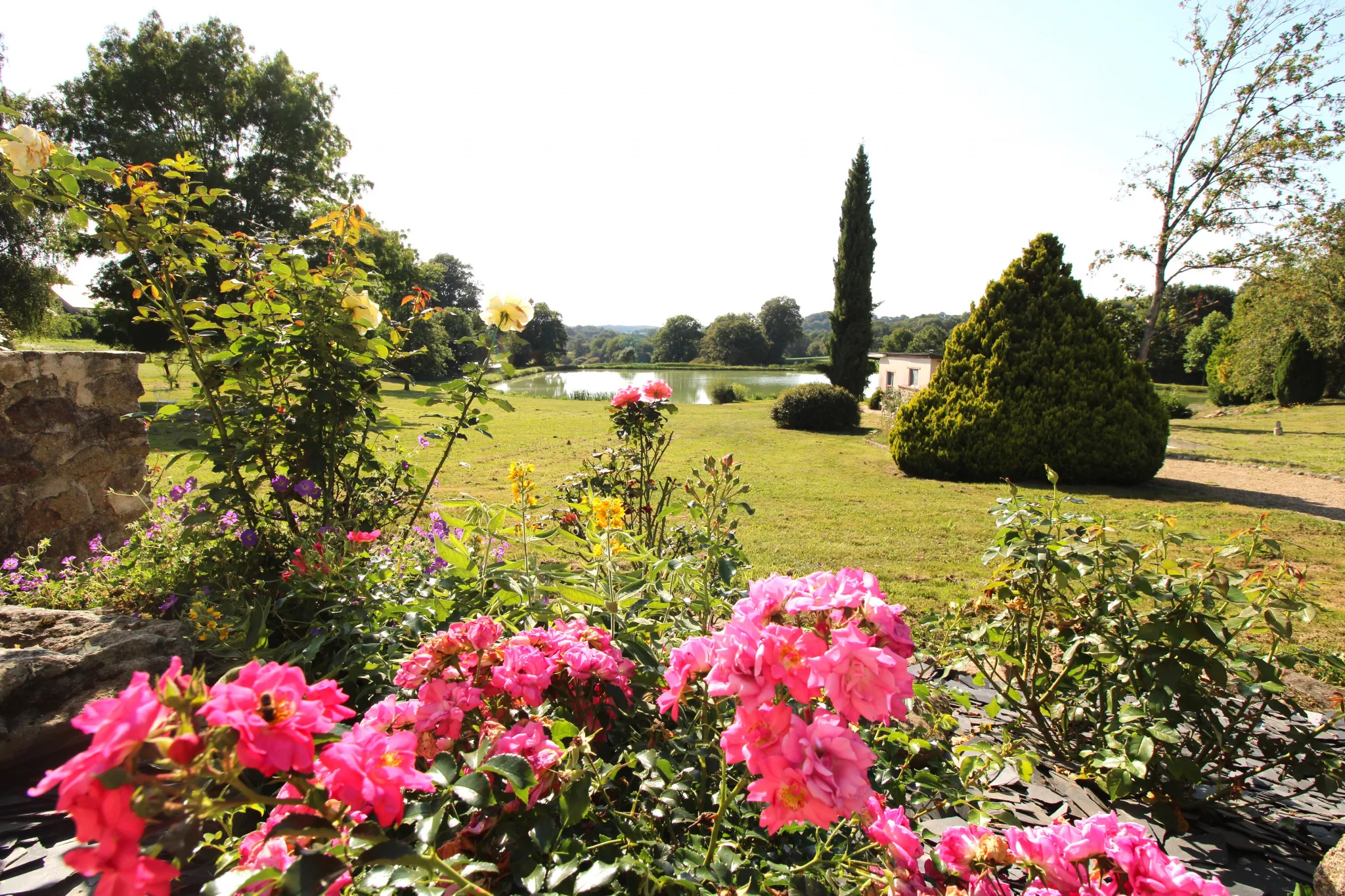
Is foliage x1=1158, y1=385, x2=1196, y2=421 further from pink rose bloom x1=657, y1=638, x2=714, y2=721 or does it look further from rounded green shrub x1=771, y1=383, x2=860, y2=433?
pink rose bloom x1=657, y1=638, x2=714, y2=721

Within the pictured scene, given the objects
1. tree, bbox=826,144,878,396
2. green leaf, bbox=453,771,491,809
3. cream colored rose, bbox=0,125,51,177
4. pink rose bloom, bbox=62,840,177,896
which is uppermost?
tree, bbox=826,144,878,396

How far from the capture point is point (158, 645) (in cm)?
174

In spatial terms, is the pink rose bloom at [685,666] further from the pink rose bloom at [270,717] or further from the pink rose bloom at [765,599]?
the pink rose bloom at [270,717]

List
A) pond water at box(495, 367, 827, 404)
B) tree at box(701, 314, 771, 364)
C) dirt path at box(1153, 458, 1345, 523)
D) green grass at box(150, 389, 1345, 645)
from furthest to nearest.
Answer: tree at box(701, 314, 771, 364), pond water at box(495, 367, 827, 404), dirt path at box(1153, 458, 1345, 523), green grass at box(150, 389, 1345, 645)

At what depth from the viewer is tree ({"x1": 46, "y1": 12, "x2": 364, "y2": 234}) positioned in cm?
1591

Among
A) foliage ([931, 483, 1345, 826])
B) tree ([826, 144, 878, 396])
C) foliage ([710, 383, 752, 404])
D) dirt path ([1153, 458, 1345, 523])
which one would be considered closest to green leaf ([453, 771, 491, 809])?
foliage ([931, 483, 1345, 826])

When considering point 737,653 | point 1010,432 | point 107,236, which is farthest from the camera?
point 1010,432

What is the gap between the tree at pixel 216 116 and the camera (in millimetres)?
15914

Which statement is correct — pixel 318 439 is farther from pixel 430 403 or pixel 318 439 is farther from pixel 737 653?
pixel 737 653

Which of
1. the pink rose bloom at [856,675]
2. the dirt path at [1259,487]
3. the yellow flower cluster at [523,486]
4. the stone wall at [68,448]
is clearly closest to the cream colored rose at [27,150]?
the stone wall at [68,448]

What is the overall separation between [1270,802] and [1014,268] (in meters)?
7.89

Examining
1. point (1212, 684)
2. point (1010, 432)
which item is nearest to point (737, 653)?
point (1212, 684)

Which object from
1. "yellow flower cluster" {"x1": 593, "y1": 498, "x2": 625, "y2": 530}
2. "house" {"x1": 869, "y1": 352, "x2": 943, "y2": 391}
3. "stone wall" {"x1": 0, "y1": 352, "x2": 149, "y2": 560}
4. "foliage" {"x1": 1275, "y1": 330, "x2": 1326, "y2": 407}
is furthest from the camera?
"foliage" {"x1": 1275, "y1": 330, "x2": 1326, "y2": 407}

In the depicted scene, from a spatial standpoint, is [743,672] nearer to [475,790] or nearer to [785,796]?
[785,796]
